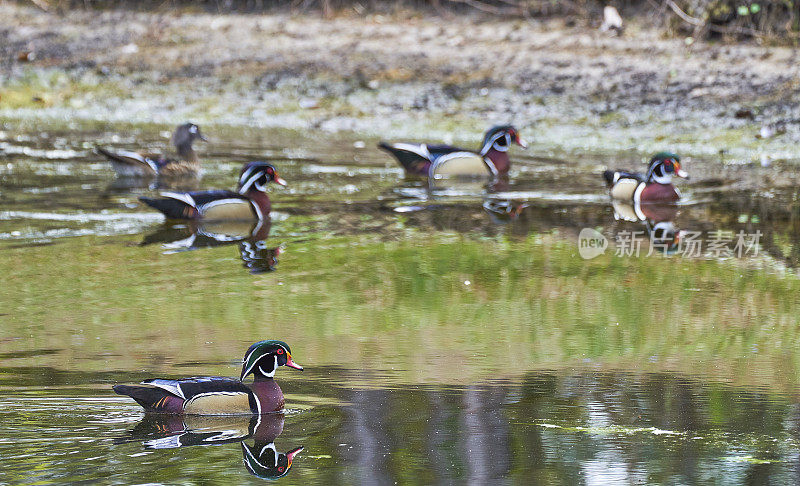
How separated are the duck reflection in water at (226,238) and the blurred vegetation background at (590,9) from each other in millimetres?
8262

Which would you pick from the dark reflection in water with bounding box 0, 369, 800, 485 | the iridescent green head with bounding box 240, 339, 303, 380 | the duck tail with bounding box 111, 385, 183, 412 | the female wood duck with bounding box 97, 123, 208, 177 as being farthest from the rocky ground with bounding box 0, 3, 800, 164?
the duck tail with bounding box 111, 385, 183, 412

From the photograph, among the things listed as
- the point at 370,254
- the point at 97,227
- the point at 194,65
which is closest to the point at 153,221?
the point at 97,227

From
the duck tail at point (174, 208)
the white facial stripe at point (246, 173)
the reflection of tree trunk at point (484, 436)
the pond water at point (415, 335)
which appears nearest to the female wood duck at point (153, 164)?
the pond water at point (415, 335)

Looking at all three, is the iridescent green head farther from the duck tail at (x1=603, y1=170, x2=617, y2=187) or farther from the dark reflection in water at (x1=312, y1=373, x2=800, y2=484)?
the duck tail at (x1=603, y1=170, x2=617, y2=187)

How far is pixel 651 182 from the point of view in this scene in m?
11.6

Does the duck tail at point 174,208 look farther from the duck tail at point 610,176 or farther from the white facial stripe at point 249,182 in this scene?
the duck tail at point 610,176

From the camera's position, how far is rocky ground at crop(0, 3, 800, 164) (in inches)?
587

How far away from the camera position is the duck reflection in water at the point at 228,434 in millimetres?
5059

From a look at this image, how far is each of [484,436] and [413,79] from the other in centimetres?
1199

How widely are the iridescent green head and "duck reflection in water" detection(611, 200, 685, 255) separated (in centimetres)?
439

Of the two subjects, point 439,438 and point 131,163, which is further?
point 131,163

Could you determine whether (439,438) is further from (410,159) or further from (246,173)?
(410,159)

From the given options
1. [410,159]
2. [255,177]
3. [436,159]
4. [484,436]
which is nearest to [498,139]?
[436,159]

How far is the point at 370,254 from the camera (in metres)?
9.21
